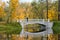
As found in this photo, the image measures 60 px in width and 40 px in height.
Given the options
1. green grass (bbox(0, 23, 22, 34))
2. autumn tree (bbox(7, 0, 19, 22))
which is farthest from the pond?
autumn tree (bbox(7, 0, 19, 22))

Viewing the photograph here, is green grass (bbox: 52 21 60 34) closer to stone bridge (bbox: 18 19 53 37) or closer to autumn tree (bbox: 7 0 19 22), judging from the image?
stone bridge (bbox: 18 19 53 37)

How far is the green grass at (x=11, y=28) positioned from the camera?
4.07 meters

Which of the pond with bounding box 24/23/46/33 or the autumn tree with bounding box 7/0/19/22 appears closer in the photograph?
the autumn tree with bounding box 7/0/19/22

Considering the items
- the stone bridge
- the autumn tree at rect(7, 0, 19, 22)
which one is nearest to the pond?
the stone bridge

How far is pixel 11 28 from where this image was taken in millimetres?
4105

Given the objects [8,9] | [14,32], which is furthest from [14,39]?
[8,9]

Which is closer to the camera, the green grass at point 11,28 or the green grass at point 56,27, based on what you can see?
the green grass at point 11,28

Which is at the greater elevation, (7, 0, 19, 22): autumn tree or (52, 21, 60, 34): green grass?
(7, 0, 19, 22): autumn tree

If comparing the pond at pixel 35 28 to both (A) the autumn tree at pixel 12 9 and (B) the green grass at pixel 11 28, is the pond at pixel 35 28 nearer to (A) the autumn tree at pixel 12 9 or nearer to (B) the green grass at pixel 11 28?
(B) the green grass at pixel 11 28

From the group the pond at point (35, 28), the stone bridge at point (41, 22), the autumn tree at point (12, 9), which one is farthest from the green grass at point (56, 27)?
the autumn tree at point (12, 9)

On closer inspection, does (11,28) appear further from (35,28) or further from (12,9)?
(35,28)

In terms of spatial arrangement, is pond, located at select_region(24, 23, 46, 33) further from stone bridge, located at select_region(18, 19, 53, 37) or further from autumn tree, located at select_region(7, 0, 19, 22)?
autumn tree, located at select_region(7, 0, 19, 22)

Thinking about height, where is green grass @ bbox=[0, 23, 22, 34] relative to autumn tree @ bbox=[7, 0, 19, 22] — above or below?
below

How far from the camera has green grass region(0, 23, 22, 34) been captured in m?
4.07
